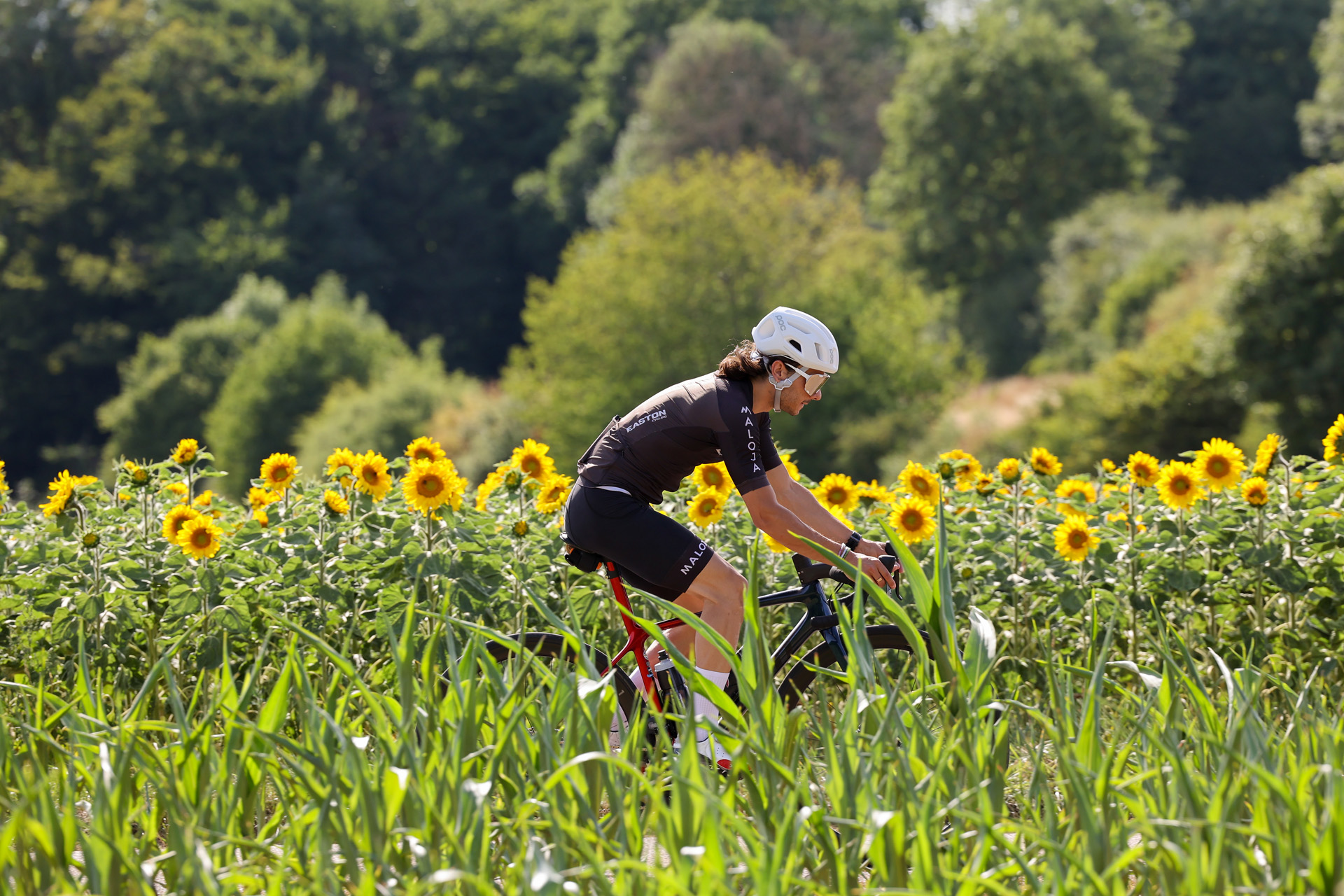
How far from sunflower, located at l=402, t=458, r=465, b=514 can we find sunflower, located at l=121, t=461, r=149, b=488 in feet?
3.49

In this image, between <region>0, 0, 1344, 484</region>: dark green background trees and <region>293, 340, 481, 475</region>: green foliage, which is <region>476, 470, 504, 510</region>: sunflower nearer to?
<region>293, 340, 481, 475</region>: green foliage

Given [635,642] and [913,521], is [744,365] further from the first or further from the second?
[913,521]

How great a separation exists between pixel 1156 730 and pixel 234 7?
2495 inches

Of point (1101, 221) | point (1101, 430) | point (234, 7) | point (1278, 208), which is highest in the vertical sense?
point (234, 7)

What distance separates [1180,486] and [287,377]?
35.9 meters

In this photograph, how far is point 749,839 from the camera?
2502mm

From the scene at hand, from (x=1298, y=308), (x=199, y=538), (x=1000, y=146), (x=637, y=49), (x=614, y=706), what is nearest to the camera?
(x=614, y=706)

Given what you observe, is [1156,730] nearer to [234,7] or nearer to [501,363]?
[501,363]

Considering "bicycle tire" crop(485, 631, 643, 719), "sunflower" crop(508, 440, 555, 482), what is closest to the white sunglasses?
"bicycle tire" crop(485, 631, 643, 719)

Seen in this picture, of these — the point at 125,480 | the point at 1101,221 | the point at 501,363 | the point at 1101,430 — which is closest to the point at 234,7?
the point at 501,363

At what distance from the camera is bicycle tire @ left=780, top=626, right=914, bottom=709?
380 centimetres

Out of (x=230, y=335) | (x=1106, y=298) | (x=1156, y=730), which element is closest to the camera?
(x=1156, y=730)

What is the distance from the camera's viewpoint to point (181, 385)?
136 feet

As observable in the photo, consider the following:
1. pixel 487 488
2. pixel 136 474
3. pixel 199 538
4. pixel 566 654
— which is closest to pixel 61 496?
pixel 136 474
